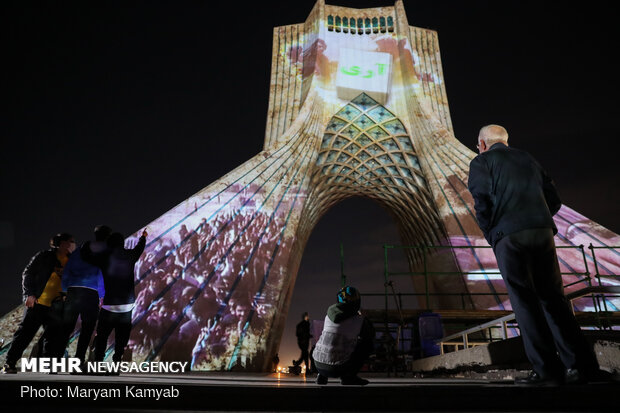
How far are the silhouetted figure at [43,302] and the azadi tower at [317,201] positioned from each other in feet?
14.4

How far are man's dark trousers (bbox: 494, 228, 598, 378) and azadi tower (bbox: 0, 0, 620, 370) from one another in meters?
6.55

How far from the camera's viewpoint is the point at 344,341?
9.08ft

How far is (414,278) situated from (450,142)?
8.09 m

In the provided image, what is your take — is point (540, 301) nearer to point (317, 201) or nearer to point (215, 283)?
point (215, 283)

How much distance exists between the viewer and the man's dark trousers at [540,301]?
70.7 inches

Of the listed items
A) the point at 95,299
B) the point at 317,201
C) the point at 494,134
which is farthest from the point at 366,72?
the point at 95,299

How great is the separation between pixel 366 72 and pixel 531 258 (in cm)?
1426

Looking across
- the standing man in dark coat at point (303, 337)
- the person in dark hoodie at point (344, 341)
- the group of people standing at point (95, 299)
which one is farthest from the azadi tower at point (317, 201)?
the person in dark hoodie at point (344, 341)

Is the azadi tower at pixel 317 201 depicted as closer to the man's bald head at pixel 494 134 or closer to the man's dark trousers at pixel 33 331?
the man's dark trousers at pixel 33 331

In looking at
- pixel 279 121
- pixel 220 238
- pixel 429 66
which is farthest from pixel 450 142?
pixel 220 238

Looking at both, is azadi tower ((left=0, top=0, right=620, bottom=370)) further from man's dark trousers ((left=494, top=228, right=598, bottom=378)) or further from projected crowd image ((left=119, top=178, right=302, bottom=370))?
man's dark trousers ((left=494, top=228, right=598, bottom=378))

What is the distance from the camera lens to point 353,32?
15.5m

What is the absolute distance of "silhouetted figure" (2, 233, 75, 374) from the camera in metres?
3.30

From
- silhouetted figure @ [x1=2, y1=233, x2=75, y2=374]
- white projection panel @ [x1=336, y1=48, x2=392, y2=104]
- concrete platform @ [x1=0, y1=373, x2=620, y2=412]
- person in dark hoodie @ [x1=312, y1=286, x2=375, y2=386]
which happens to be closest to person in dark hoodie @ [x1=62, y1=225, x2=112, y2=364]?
silhouetted figure @ [x1=2, y1=233, x2=75, y2=374]
